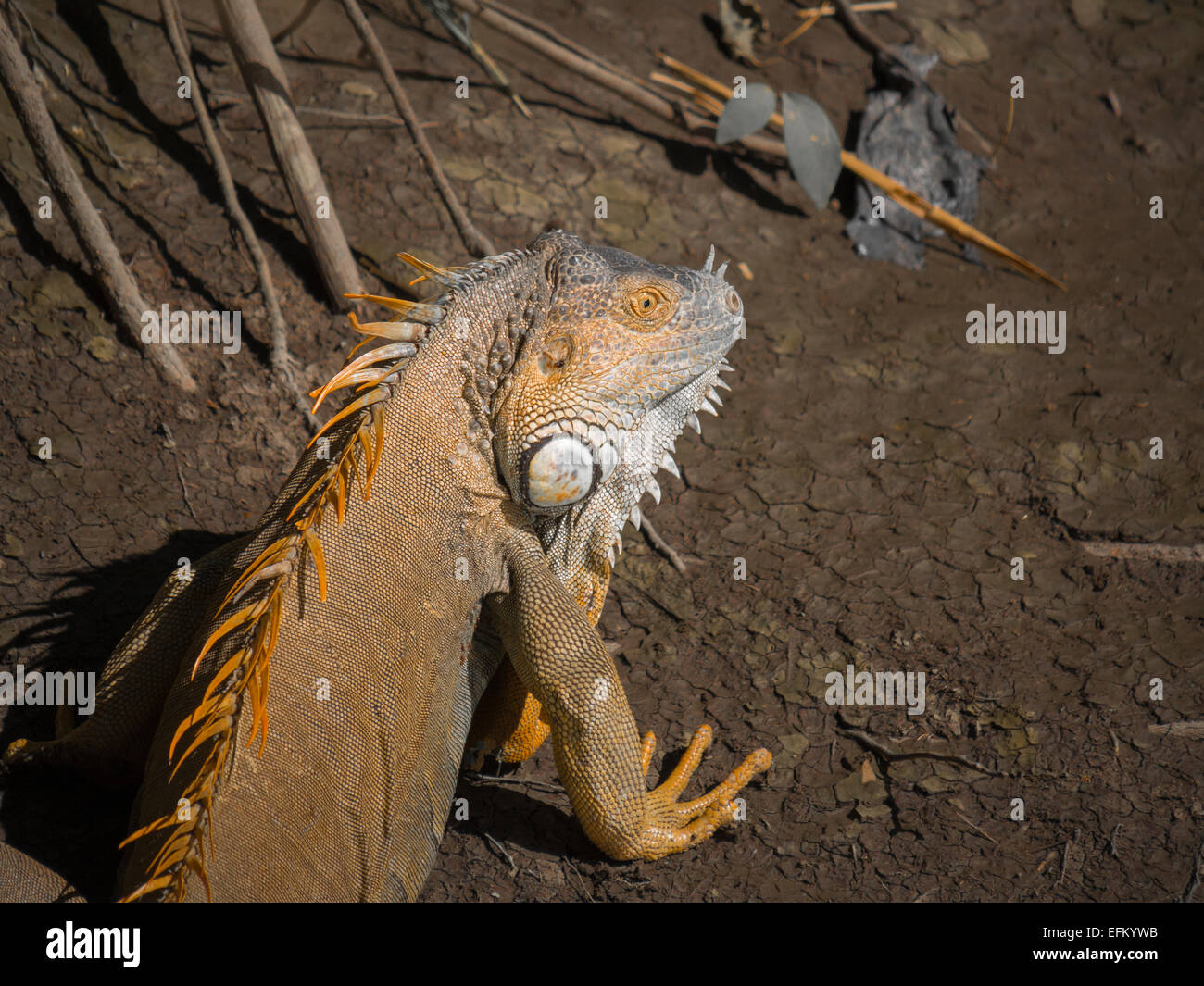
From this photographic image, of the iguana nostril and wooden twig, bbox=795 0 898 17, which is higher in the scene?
wooden twig, bbox=795 0 898 17

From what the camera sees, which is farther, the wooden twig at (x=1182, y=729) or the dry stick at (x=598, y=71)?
the dry stick at (x=598, y=71)

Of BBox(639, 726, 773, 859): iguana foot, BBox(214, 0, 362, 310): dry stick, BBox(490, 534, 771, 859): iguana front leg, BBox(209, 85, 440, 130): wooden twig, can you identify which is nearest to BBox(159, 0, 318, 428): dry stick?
BBox(214, 0, 362, 310): dry stick

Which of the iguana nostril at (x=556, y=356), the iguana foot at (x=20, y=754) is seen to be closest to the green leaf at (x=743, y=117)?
the iguana nostril at (x=556, y=356)

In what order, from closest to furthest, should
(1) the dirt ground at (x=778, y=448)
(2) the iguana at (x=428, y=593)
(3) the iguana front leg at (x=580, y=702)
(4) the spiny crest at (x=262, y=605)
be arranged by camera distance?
(4) the spiny crest at (x=262, y=605)
(2) the iguana at (x=428, y=593)
(3) the iguana front leg at (x=580, y=702)
(1) the dirt ground at (x=778, y=448)

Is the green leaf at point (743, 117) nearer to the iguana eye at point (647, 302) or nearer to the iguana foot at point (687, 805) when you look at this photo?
the iguana eye at point (647, 302)

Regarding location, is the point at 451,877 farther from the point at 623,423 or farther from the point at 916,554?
the point at 916,554

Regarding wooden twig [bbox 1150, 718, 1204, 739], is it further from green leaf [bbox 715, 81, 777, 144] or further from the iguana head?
green leaf [bbox 715, 81, 777, 144]
